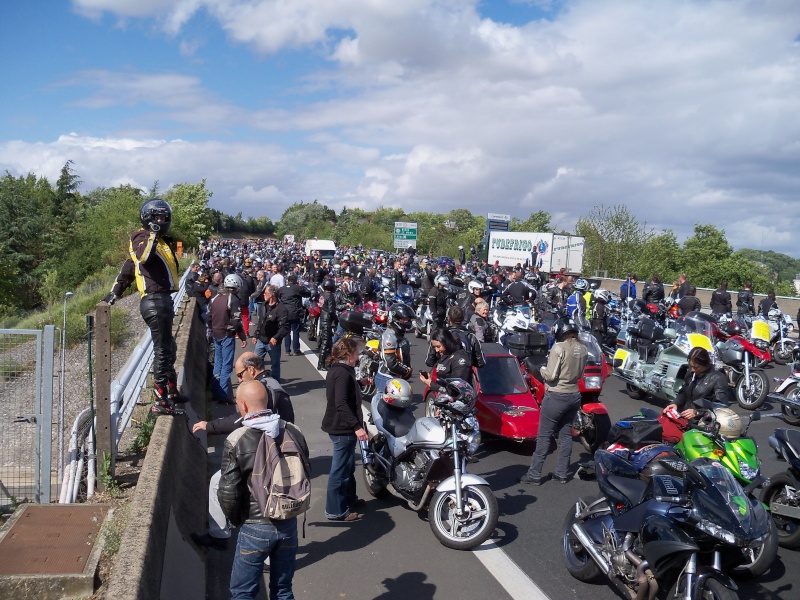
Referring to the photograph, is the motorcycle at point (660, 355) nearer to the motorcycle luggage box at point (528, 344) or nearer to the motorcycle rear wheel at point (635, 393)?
the motorcycle rear wheel at point (635, 393)

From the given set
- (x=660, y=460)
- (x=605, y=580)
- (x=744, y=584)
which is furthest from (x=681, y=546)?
(x=744, y=584)

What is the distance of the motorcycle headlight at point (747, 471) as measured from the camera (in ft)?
16.9

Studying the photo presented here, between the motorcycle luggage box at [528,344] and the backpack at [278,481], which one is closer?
the backpack at [278,481]

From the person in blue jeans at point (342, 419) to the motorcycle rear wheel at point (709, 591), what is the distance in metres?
2.68

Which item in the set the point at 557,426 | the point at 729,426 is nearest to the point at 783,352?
the point at 557,426

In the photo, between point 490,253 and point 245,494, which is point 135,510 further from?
point 490,253

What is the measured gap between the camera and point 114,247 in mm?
36125

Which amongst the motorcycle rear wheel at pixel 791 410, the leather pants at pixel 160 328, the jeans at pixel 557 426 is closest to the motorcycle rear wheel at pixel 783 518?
the jeans at pixel 557 426

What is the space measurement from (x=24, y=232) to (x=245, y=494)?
4040 cm

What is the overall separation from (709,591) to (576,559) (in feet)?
4.48

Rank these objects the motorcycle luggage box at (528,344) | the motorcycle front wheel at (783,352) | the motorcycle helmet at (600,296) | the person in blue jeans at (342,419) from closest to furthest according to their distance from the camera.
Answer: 1. the person in blue jeans at (342,419)
2. the motorcycle luggage box at (528,344)
3. the motorcycle front wheel at (783,352)
4. the motorcycle helmet at (600,296)

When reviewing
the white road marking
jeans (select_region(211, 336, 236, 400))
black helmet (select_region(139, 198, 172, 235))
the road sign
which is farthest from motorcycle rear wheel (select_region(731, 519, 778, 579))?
the road sign

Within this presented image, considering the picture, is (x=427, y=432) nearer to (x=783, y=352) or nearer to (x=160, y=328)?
(x=160, y=328)

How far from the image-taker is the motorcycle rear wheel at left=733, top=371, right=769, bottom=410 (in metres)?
11.2
